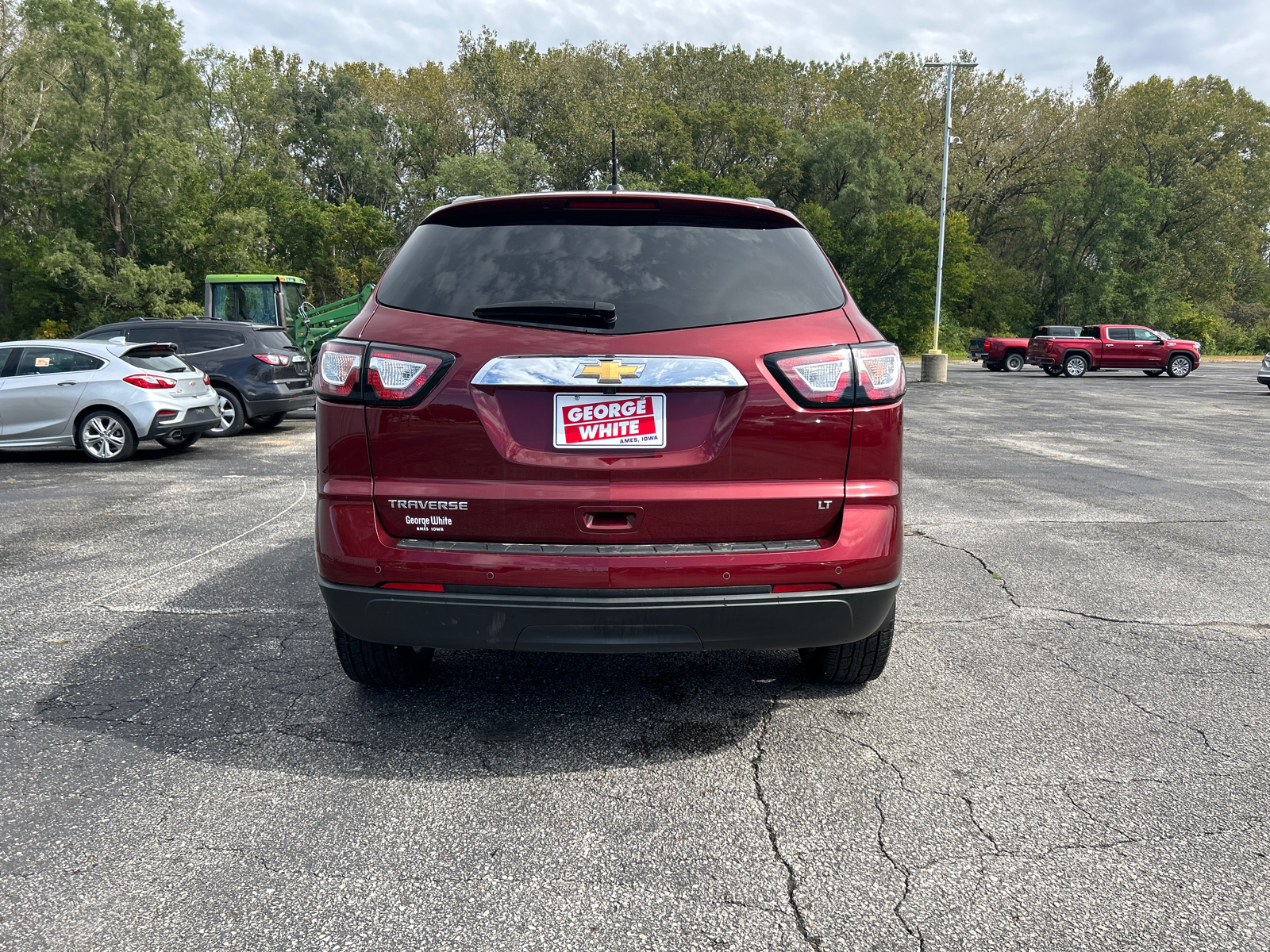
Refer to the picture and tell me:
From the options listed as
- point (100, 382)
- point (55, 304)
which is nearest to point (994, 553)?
point (100, 382)

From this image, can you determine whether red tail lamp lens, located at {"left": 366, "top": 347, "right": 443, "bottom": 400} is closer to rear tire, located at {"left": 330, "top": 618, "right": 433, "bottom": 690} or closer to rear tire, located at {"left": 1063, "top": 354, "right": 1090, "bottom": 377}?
rear tire, located at {"left": 330, "top": 618, "right": 433, "bottom": 690}

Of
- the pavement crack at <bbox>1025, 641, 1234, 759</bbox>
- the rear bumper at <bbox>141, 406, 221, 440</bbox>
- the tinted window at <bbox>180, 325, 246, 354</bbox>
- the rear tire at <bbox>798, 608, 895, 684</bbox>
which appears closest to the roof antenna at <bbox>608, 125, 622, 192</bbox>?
the rear tire at <bbox>798, 608, 895, 684</bbox>

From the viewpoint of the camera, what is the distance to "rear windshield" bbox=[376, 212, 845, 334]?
9.46 feet

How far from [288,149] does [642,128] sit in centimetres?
2595

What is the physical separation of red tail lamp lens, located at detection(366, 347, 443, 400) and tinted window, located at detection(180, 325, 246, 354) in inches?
494

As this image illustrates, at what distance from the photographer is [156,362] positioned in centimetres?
1145

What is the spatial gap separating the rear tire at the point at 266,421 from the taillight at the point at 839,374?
42.9 feet

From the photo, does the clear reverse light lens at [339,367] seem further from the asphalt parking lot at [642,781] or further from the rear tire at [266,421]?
the rear tire at [266,421]

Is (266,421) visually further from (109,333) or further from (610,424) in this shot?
(610,424)

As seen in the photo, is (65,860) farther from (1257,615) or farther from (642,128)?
(642,128)

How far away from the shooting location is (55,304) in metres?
44.1

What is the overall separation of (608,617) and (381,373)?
3.44ft

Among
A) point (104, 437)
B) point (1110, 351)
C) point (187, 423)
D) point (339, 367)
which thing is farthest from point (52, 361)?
point (1110, 351)

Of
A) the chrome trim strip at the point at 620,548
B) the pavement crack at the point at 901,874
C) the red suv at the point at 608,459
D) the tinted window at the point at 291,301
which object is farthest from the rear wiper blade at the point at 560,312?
the tinted window at the point at 291,301
